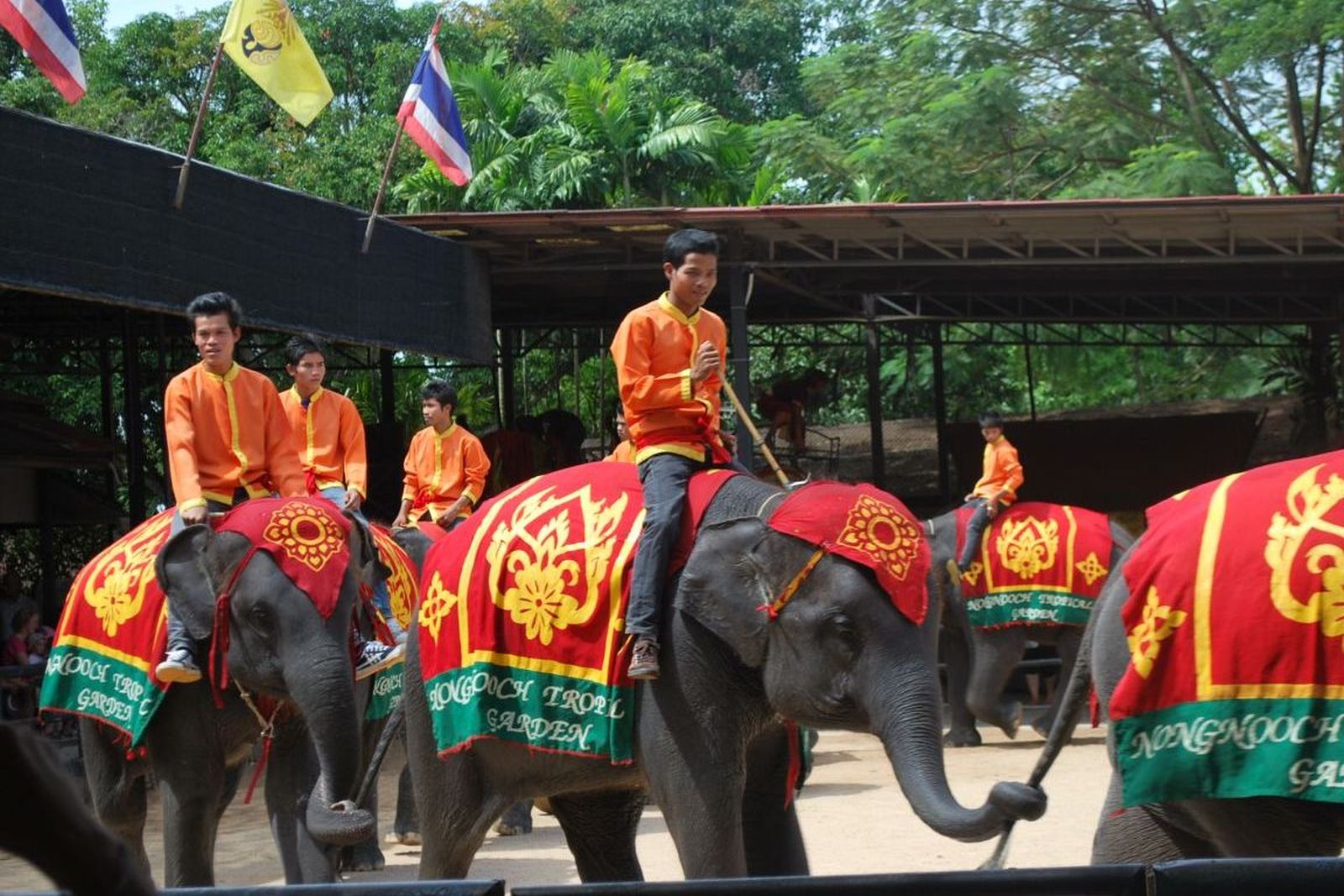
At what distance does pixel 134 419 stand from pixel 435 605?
8495 millimetres

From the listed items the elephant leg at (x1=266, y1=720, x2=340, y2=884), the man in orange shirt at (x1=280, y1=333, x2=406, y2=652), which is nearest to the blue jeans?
the man in orange shirt at (x1=280, y1=333, x2=406, y2=652)

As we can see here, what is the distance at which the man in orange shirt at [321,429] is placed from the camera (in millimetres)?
8828

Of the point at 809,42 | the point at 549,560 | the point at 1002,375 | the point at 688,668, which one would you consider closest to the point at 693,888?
the point at 688,668

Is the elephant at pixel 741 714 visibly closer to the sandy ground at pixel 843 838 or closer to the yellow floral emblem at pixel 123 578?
the sandy ground at pixel 843 838

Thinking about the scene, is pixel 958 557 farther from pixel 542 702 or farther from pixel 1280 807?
pixel 1280 807

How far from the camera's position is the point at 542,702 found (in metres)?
5.55

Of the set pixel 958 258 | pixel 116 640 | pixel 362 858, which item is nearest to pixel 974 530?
pixel 958 258

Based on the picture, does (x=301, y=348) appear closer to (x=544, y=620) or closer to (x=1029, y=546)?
(x=544, y=620)

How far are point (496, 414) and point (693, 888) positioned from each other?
18472 mm

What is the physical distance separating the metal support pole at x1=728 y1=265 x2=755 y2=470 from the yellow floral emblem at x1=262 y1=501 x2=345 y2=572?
27.1ft

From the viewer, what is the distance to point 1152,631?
169 inches

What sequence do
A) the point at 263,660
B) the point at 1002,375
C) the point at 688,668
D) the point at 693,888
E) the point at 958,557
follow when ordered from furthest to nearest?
the point at 1002,375
the point at 958,557
the point at 263,660
the point at 688,668
the point at 693,888

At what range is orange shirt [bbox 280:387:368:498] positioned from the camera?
889 centimetres

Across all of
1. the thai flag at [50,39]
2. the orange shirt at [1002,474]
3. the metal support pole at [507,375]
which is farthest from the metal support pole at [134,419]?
the orange shirt at [1002,474]
